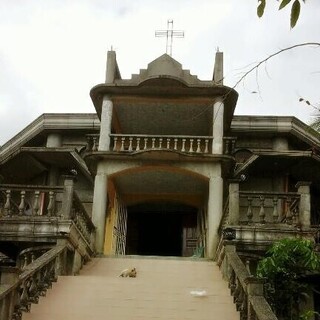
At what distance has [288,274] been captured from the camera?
9844 millimetres

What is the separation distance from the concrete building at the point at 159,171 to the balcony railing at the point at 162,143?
35mm

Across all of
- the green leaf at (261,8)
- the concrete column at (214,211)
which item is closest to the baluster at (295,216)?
the concrete column at (214,211)

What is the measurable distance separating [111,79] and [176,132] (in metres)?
2.81

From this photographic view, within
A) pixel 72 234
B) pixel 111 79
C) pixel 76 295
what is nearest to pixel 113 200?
pixel 111 79

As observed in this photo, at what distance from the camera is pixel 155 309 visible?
9.04 meters

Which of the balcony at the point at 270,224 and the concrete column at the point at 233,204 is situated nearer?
the balcony at the point at 270,224

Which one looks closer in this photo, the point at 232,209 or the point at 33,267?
the point at 33,267

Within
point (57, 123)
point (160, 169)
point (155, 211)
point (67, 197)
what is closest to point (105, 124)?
point (160, 169)

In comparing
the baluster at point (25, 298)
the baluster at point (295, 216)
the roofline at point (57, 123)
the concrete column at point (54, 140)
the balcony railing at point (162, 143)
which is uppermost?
the roofline at point (57, 123)

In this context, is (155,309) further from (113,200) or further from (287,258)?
(113,200)

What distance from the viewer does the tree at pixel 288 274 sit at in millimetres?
9852

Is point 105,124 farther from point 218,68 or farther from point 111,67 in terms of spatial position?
point 218,68

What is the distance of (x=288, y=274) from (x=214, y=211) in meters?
4.65

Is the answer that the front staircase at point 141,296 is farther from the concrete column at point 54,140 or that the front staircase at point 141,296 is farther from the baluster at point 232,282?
the concrete column at point 54,140
